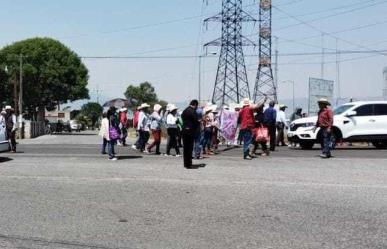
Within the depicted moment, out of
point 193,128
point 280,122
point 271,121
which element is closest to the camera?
point 193,128

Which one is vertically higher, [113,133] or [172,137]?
[113,133]

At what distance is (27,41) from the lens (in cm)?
6794

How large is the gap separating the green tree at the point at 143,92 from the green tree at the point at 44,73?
1392 inches

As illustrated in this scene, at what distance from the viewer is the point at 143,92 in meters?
105

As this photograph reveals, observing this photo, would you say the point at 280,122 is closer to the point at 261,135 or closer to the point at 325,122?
the point at 261,135

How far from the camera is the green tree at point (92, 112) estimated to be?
129000 mm

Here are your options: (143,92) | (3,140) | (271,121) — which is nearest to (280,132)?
(271,121)

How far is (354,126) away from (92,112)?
11324 cm

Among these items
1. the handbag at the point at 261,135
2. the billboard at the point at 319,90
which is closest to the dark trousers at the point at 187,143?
the handbag at the point at 261,135

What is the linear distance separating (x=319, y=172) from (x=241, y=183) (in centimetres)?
276

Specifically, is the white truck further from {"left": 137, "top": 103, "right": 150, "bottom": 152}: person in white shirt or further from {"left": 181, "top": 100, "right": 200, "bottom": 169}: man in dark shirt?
{"left": 181, "top": 100, "right": 200, "bottom": 169}: man in dark shirt

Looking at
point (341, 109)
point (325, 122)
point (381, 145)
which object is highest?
point (341, 109)

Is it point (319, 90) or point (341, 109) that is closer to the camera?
point (341, 109)

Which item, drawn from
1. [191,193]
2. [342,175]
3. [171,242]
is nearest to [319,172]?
[342,175]
